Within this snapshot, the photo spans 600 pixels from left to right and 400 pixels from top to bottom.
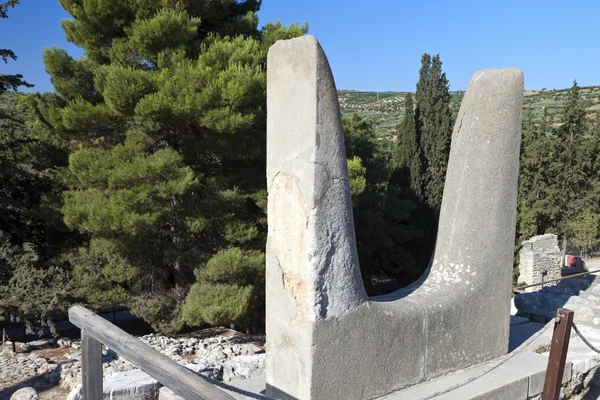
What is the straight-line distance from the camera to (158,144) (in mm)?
8906

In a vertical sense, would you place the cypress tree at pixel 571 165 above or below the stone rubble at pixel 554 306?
above

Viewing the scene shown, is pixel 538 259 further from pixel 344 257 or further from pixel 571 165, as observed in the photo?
pixel 344 257

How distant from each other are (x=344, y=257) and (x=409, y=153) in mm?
11026

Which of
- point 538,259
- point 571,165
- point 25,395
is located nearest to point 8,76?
point 25,395

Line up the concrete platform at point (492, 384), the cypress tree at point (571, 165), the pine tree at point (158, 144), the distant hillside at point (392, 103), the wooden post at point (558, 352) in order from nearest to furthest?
the concrete platform at point (492, 384), the wooden post at point (558, 352), the pine tree at point (158, 144), the cypress tree at point (571, 165), the distant hillside at point (392, 103)

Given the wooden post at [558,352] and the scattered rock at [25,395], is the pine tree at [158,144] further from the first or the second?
the wooden post at [558,352]

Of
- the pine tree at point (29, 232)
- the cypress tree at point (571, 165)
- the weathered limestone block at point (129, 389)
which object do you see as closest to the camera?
the weathered limestone block at point (129, 389)

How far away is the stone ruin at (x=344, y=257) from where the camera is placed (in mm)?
3166

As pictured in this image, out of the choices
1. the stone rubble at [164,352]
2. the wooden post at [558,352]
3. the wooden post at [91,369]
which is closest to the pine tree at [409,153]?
the stone rubble at [164,352]

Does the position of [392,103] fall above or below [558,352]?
above

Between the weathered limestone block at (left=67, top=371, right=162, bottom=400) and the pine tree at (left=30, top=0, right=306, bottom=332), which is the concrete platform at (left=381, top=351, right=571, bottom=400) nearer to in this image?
the weathered limestone block at (left=67, top=371, right=162, bottom=400)

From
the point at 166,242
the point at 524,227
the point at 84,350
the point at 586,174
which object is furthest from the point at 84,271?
the point at 586,174

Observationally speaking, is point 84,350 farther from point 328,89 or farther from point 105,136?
point 105,136

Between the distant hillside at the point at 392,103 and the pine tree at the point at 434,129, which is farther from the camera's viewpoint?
the distant hillside at the point at 392,103
